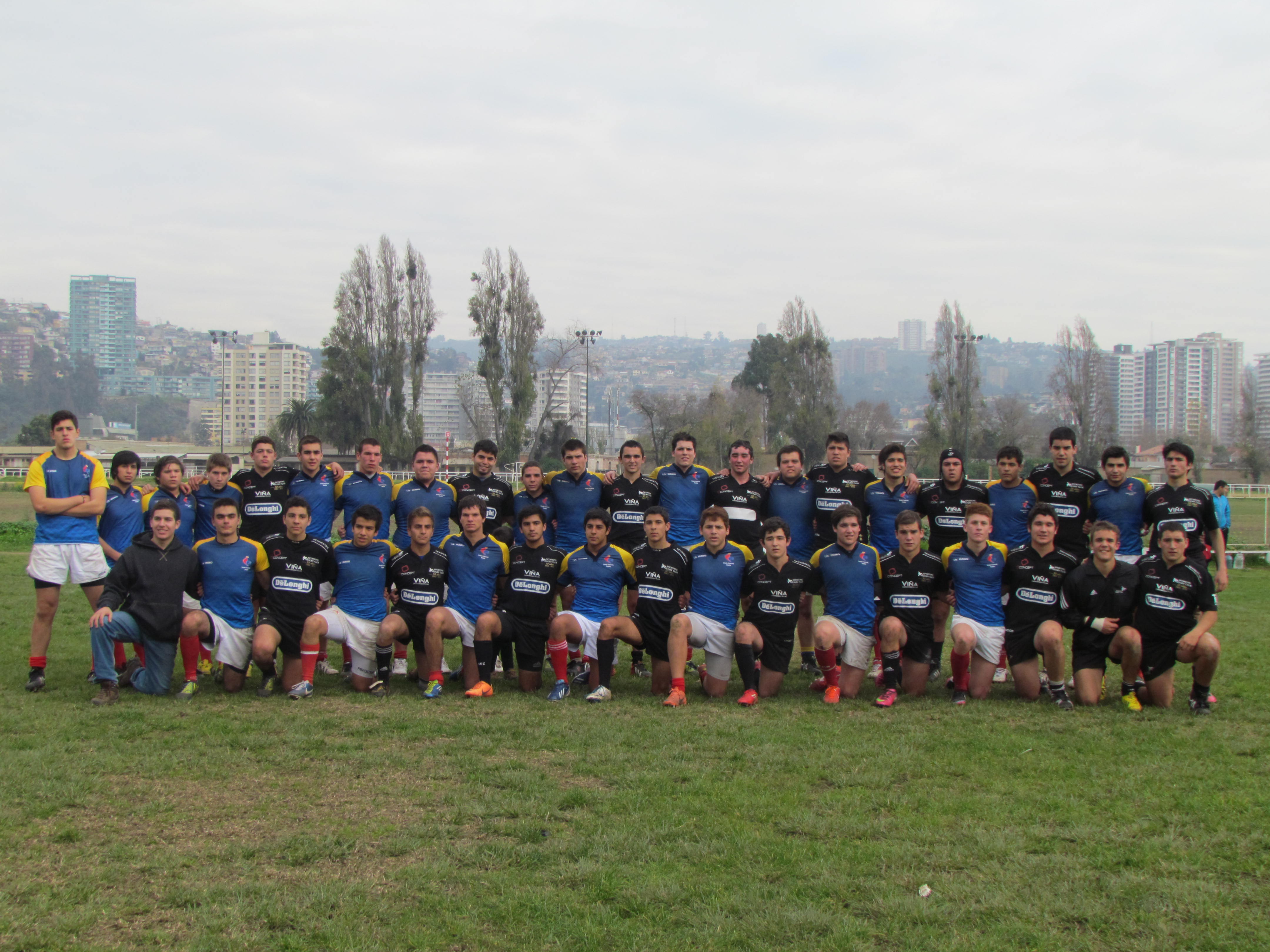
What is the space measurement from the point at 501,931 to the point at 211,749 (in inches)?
120

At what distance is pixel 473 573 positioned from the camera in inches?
309

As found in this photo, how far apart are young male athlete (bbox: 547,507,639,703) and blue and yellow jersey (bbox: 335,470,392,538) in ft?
6.22

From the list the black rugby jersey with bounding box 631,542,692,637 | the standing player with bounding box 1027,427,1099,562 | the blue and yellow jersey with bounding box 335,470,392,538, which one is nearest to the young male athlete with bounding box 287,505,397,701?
the blue and yellow jersey with bounding box 335,470,392,538

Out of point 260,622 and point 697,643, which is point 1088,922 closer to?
point 697,643

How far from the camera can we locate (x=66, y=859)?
4164 mm

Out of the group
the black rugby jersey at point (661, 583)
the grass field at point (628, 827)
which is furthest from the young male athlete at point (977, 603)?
the black rugby jersey at point (661, 583)

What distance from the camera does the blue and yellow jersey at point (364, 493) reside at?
868cm

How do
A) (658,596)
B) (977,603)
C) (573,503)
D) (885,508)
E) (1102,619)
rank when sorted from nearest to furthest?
(1102,619), (977,603), (658,596), (885,508), (573,503)

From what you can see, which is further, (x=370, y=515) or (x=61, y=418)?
(x=370, y=515)

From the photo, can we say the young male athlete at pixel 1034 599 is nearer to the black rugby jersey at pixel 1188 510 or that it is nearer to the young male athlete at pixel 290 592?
the black rugby jersey at pixel 1188 510

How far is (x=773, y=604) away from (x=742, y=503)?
139cm

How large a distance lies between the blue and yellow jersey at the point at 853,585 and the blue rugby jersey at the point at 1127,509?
2.20 m

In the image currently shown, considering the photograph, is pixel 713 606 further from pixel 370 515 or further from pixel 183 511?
pixel 183 511

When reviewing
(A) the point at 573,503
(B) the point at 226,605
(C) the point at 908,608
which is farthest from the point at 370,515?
(C) the point at 908,608
